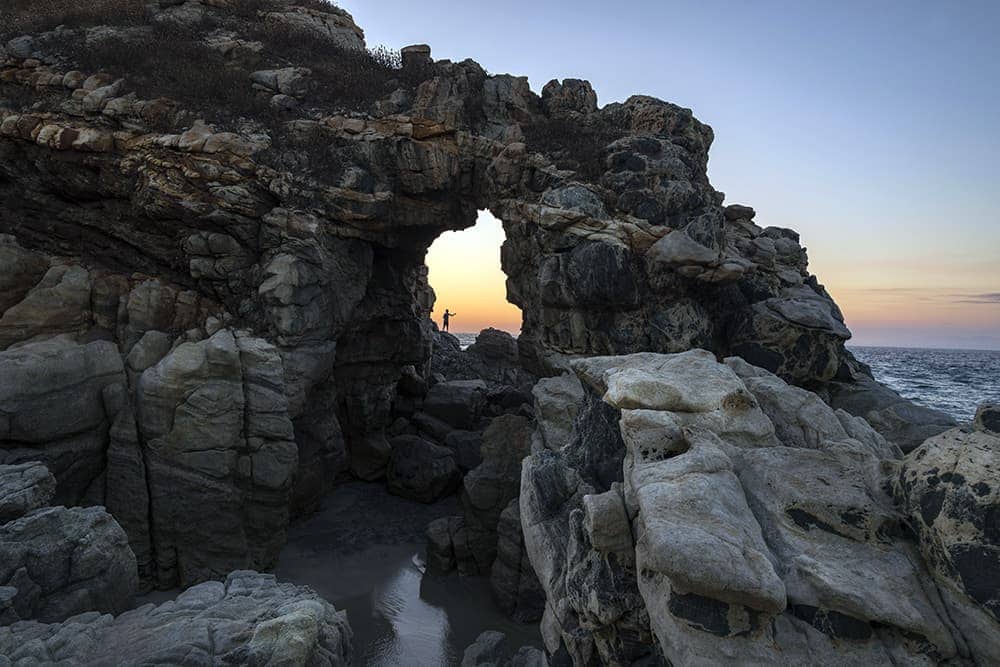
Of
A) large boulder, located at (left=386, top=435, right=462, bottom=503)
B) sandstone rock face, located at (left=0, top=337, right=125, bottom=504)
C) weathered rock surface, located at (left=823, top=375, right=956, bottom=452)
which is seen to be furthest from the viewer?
large boulder, located at (left=386, top=435, right=462, bottom=503)

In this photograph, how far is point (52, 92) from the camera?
59.7 ft

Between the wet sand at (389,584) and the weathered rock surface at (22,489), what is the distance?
28.1ft

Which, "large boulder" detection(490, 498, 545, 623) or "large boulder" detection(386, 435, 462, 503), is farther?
"large boulder" detection(386, 435, 462, 503)

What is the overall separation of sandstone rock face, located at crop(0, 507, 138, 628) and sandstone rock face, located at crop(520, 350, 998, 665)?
7.84 m

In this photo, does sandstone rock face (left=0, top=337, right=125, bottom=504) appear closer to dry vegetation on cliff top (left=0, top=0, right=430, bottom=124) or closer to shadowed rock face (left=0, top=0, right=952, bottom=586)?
shadowed rock face (left=0, top=0, right=952, bottom=586)

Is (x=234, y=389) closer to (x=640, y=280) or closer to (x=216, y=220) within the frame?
(x=216, y=220)

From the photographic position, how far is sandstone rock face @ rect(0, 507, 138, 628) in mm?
7727

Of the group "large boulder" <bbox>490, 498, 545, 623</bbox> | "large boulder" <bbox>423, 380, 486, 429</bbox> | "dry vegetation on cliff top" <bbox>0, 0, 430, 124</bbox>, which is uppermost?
"dry vegetation on cliff top" <bbox>0, 0, 430, 124</bbox>

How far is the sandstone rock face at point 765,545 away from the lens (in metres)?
4.93

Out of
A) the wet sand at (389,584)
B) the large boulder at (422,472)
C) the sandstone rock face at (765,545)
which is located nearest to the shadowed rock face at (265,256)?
the wet sand at (389,584)

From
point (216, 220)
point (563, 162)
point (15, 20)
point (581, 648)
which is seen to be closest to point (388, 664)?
point (581, 648)

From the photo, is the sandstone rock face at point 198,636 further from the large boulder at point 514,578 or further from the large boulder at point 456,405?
the large boulder at point 456,405

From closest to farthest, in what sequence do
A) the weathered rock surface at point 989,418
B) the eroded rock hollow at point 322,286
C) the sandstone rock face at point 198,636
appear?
the weathered rock surface at point 989,418 → the sandstone rock face at point 198,636 → the eroded rock hollow at point 322,286

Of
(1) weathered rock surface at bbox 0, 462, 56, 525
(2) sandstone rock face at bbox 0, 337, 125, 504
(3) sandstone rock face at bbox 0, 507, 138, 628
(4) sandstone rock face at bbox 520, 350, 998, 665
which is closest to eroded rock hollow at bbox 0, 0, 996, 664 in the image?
(2) sandstone rock face at bbox 0, 337, 125, 504
